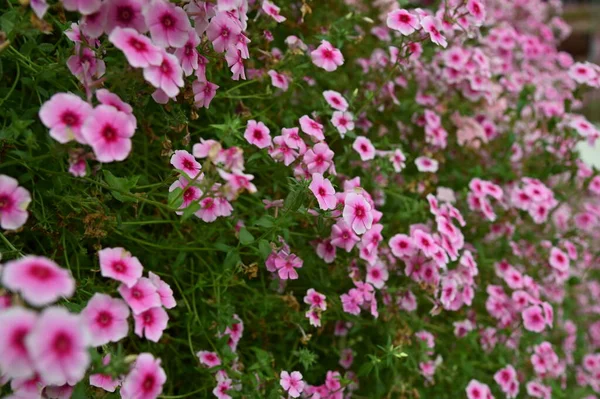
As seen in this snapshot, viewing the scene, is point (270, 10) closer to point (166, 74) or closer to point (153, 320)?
point (166, 74)

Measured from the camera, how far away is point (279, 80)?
1.69 m

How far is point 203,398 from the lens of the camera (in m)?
1.59

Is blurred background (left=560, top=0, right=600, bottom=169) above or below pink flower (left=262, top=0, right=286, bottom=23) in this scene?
below

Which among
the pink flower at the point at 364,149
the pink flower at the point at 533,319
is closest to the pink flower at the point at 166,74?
the pink flower at the point at 364,149

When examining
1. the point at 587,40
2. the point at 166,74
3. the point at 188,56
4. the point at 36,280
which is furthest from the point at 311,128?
the point at 587,40

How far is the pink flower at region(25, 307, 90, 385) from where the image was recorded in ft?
2.44

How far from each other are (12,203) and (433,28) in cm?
117

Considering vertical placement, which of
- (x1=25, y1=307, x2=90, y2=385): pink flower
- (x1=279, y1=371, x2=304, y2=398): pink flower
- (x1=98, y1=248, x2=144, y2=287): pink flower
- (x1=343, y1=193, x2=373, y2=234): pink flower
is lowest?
(x1=279, y1=371, x2=304, y2=398): pink flower

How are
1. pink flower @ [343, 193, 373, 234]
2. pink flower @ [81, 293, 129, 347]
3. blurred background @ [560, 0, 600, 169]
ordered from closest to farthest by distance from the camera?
pink flower @ [81, 293, 129, 347], pink flower @ [343, 193, 373, 234], blurred background @ [560, 0, 600, 169]

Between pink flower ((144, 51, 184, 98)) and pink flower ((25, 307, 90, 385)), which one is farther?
pink flower ((144, 51, 184, 98))

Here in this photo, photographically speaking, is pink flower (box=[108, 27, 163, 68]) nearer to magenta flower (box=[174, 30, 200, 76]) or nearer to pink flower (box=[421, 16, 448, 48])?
magenta flower (box=[174, 30, 200, 76])

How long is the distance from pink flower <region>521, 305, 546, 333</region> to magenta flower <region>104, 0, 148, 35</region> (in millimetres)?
1644

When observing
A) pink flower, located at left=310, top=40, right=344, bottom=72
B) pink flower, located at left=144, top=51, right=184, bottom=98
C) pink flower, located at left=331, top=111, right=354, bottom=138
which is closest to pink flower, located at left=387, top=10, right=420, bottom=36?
pink flower, located at left=310, top=40, right=344, bottom=72

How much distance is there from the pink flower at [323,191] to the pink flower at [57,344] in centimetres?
66
